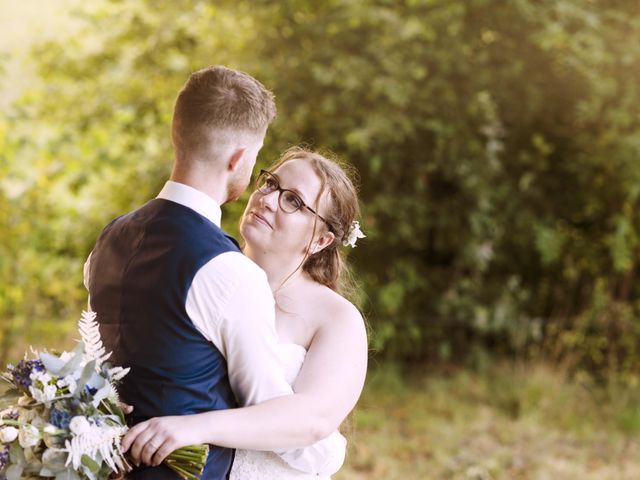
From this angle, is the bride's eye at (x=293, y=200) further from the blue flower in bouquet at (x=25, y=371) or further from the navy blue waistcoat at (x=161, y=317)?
the blue flower in bouquet at (x=25, y=371)

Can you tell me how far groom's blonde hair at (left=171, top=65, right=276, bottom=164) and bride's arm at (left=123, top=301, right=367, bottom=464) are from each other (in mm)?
591

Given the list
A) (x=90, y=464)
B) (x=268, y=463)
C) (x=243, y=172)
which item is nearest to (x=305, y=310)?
(x=268, y=463)

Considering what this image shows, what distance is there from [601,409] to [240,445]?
16.6ft

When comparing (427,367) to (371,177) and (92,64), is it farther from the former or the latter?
(92,64)

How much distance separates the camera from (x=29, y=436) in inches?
68.0

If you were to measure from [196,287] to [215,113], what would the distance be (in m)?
0.39

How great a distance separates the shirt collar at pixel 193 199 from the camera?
6.12 ft

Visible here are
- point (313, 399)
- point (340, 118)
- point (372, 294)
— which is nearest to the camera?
point (313, 399)

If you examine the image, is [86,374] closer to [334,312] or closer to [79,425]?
[79,425]

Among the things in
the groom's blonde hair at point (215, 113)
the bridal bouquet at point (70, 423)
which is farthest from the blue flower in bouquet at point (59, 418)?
the groom's blonde hair at point (215, 113)

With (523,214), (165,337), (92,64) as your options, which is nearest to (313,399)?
(165,337)

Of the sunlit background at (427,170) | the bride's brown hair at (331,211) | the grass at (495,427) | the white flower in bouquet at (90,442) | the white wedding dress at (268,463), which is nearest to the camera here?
the white flower in bouquet at (90,442)

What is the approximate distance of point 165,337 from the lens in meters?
1.80

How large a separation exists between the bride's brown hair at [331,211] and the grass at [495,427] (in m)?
2.66
